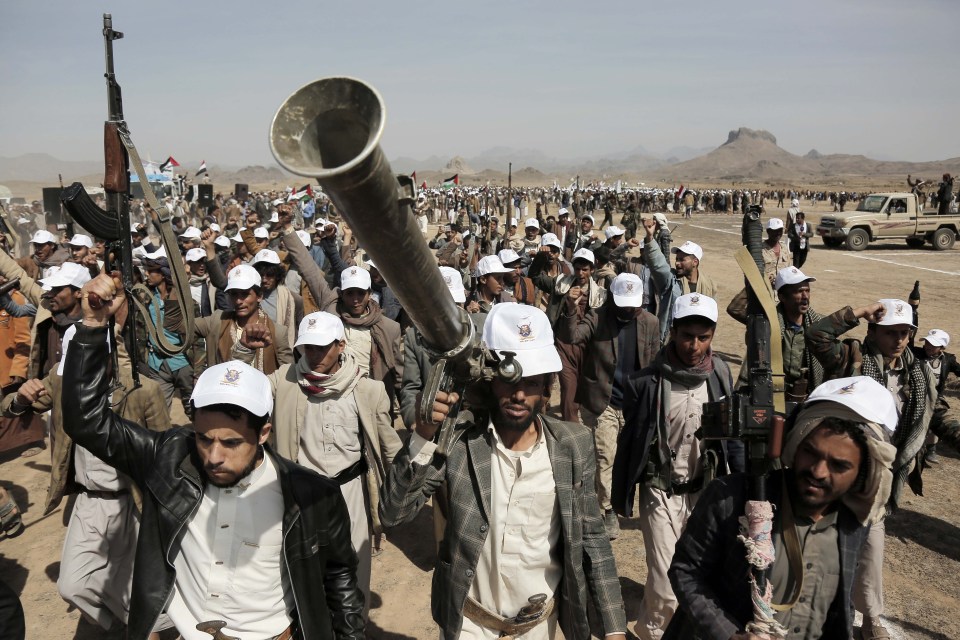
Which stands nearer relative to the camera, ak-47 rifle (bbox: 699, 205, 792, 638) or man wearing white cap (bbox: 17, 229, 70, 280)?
ak-47 rifle (bbox: 699, 205, 792, 638)

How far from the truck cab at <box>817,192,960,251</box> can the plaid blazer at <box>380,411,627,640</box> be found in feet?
A: 85.7

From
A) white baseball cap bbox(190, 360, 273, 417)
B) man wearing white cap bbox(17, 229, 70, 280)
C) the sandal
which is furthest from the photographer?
man wearing white cap bbox(17, 229, 70, 280)

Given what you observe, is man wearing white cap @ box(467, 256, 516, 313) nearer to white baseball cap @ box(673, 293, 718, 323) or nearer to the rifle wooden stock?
white baseball cap @ box(673, 293, 718, 323)

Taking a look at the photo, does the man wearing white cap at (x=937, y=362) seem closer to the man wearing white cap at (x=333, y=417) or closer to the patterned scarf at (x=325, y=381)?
the man wearing white cap at (x=333, y=417)

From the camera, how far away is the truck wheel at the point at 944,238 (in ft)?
80.1

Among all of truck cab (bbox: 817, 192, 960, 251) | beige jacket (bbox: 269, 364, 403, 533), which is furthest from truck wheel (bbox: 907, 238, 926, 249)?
beige jacket (bbox: 269, 364, 403, 533)

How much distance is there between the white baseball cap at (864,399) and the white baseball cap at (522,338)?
0.97 meters

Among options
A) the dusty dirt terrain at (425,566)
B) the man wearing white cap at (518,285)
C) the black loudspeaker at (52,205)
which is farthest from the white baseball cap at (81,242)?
the black loudspeaker at (52,205)

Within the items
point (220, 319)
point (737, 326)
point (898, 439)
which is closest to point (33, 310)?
point (220, 319)

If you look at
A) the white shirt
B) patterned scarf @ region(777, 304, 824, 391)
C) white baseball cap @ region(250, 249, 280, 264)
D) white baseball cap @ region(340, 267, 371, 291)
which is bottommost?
the white shirt

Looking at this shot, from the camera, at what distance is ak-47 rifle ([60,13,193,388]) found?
304 centimetres

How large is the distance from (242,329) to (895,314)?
468 cm

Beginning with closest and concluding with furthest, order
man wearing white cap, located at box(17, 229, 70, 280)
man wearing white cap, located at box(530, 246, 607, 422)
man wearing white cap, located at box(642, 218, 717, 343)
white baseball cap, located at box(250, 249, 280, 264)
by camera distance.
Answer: man wearing white cap, located at box(530, 246, 607, 422)
white baseball cap, located at box(250, 249, 280, 264)
man wearing white cap, located at box(642, 218, 717, 343)
man wearing white cap, located at box(17, 229, 70, 280)

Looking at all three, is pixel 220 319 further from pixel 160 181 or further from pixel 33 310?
pixel 160 181
